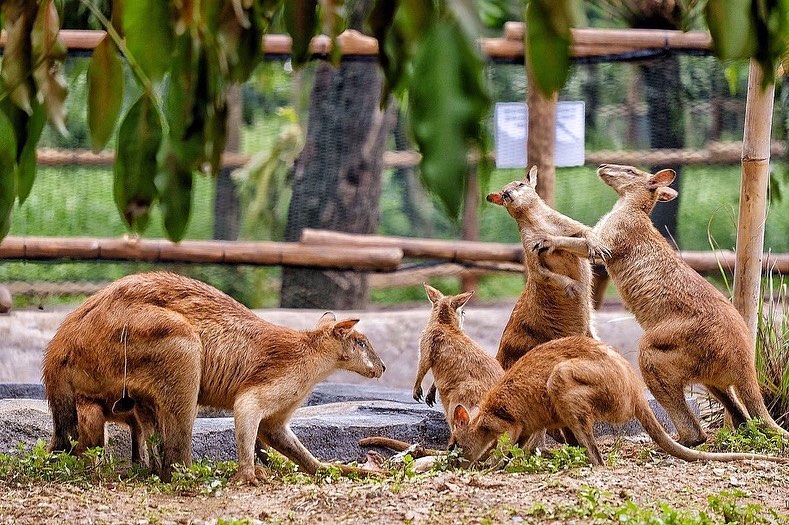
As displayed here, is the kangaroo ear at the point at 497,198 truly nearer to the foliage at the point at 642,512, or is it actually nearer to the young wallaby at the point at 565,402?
the young wallaby at the point at 565,402

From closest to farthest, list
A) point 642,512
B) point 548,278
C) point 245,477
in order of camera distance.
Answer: point 642,512, point 245,477, point 548,278

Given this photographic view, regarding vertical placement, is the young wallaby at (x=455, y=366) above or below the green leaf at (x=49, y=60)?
below

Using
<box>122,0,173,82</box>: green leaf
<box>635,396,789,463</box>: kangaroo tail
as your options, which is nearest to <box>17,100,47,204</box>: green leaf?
<box>122,0,173,82</box>: green leaf

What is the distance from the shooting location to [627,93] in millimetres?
10102

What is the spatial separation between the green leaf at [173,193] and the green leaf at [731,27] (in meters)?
0.79

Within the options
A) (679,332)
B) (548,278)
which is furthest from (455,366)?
(679,332)

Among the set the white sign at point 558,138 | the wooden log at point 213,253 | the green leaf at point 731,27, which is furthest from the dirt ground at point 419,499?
the wooden log at point 213,253

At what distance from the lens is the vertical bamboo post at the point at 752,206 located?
654cm

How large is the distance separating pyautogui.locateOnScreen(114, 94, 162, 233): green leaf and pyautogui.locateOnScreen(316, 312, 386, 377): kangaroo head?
147 inches

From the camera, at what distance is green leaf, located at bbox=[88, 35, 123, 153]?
1719 millimetres

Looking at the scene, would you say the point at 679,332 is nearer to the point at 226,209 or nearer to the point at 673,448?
the point at 673,448

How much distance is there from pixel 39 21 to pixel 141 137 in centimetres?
24

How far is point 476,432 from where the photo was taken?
5516 mm

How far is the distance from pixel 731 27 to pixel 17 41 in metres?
1.05
